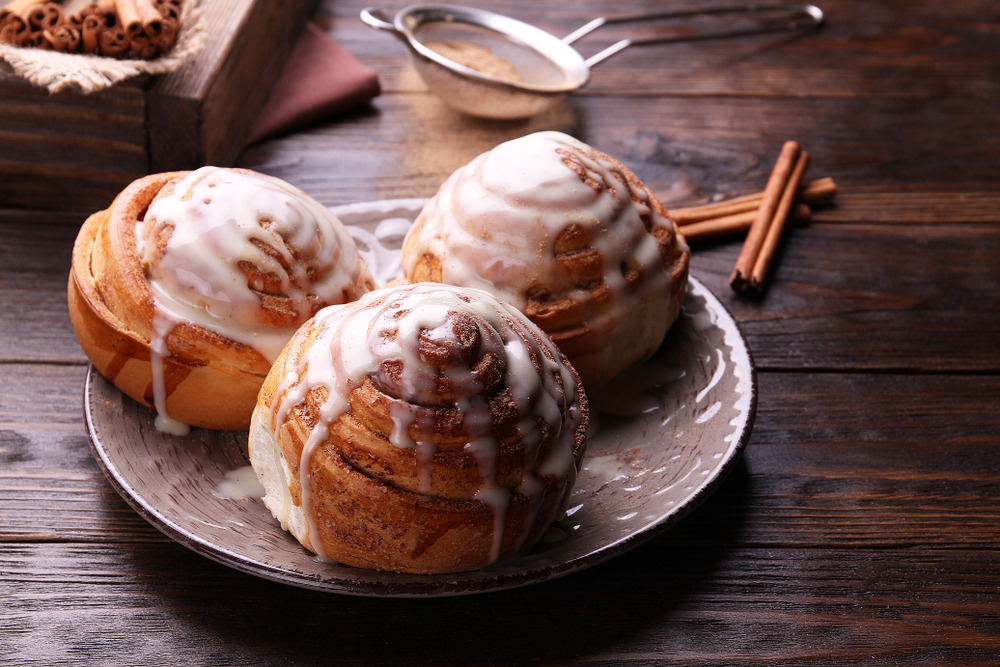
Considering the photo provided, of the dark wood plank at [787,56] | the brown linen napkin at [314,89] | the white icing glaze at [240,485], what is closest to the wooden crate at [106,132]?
the brown linen napkin at [314,89]

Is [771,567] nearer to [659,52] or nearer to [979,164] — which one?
[979,164]

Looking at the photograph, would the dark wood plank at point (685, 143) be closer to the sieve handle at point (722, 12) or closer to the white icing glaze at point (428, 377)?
the sieve handle at point (722, 12)

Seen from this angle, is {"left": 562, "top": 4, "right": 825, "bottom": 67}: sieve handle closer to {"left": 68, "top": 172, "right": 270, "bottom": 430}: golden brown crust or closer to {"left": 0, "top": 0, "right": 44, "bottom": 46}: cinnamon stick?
{"left": 0, "top": 0, "right": 44, "bottom": 46}: cinnamon stick

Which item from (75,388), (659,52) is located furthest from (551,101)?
(75,388)

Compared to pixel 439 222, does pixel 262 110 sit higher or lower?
lower

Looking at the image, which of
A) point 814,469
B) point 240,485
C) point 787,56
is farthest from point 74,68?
point 787,56
